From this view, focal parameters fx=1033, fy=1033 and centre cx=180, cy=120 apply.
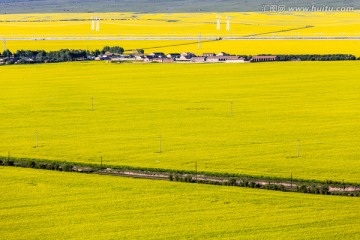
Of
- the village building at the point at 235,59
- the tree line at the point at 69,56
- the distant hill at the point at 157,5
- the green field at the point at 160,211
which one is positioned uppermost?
the distant hill at the point at 157,5

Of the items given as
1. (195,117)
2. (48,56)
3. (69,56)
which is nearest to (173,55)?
(69,56)

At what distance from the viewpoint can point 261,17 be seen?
112 metres

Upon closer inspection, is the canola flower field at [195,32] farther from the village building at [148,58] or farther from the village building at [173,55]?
the village building at [148,58]

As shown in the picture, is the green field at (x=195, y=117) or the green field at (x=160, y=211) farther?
the green field at (x=195, y=117)

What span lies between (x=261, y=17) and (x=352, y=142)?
82.3 meters

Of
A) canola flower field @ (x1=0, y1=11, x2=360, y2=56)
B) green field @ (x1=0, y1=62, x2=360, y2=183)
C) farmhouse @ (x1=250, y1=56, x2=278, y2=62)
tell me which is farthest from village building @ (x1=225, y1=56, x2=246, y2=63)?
canola flower field @ (x1=0, y1=11, x2=360, y2=56)

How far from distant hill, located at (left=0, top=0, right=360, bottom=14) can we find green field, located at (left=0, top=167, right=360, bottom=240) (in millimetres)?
111841

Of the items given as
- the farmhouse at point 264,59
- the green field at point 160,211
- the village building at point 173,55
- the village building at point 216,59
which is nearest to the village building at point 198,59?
the village building at point 216,59

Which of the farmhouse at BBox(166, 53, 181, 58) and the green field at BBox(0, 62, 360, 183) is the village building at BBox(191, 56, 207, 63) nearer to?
the farmhouse at BBox(166, 53, 181, 58)

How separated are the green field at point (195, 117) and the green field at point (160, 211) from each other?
8.71 ft

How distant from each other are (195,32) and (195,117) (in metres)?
56.6

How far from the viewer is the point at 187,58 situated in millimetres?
63188

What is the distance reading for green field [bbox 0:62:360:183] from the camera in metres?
28.0

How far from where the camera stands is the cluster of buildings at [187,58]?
202 ft
